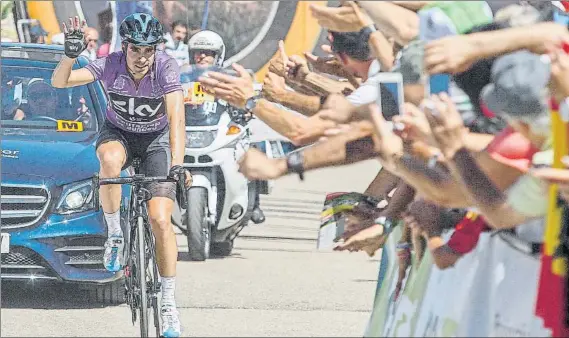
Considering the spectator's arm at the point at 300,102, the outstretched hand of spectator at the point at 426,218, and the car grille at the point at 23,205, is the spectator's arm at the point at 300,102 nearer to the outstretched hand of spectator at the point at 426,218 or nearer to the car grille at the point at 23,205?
the outstretched hand of spectator at the point at 426,218

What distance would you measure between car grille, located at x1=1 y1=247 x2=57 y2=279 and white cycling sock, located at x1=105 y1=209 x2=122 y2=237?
102cm

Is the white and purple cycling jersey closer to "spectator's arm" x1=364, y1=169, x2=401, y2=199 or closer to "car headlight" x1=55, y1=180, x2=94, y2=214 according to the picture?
"car headlight" x1=55, y1=180, x2=94, y2=214

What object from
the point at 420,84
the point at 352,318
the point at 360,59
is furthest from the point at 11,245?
the point at 420,84

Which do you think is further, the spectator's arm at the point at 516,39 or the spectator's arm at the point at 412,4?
the spectator's arm at the point at 412,4

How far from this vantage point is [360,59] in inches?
247

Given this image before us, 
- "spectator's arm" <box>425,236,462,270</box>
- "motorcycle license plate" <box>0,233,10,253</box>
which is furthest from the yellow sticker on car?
"spectator's arm" <box>425,236,462,270</box>

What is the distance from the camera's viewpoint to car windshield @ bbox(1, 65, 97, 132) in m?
10.7

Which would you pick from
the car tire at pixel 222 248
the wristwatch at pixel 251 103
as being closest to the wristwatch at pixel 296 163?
the wristwatch at pixel 251 103

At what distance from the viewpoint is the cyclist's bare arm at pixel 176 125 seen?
8.71m

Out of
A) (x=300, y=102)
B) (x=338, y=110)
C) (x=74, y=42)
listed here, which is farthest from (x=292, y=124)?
(x=74, y=42)

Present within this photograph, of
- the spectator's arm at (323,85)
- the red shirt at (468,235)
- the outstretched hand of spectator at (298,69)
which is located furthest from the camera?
the outstretched hand of spectator at (298,69)

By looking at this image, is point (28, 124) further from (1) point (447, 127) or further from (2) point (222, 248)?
(1) point (447, 127)

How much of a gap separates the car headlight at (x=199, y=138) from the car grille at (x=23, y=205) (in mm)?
2550

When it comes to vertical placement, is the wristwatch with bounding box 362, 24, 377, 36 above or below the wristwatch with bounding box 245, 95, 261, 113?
above
